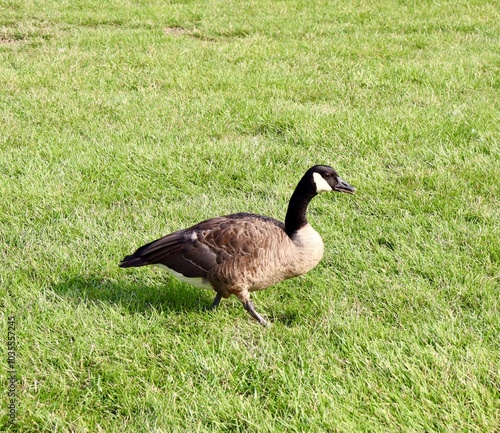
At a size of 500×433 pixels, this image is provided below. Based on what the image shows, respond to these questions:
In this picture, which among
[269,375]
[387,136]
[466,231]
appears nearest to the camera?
[269,375]

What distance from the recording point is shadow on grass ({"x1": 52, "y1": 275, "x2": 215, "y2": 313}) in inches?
176

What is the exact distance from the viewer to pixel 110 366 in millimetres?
3842

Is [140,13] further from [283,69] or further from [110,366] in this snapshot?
[110,366]

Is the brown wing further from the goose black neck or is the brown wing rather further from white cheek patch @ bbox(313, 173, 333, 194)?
white cheek patch @ bbox(313, 173, 333, 194)

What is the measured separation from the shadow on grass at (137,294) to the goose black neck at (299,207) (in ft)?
2.92

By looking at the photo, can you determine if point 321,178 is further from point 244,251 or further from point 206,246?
point 206,246

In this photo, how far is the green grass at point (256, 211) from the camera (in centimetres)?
360

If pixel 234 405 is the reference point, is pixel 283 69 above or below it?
above

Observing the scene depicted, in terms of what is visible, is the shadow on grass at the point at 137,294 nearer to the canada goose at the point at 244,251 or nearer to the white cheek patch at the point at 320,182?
the canada goose at the point at 244,251

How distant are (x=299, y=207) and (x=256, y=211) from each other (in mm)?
1392

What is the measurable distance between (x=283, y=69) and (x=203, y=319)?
589 centimetres

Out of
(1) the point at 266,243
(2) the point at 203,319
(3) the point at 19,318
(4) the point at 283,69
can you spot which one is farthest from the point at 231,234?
(4) the point at 283,69

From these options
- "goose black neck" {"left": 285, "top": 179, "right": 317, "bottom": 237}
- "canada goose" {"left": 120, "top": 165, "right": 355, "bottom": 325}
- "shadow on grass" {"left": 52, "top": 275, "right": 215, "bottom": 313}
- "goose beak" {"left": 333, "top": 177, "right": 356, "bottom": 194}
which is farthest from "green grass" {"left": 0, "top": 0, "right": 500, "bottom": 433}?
"goose beak" {"left": 333, "top": 177, "right": 356, "bottom": 194}

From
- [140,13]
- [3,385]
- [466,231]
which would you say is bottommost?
[3,385]
